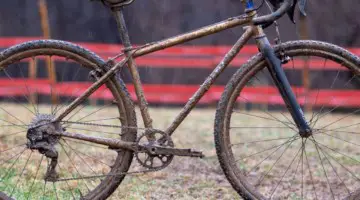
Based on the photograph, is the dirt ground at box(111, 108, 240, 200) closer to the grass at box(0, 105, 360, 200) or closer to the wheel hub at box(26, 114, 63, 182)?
the grass at box(0, 105, 360, 200)

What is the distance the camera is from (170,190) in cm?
526

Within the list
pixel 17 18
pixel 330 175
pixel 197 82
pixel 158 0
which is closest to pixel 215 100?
pixel 197 82

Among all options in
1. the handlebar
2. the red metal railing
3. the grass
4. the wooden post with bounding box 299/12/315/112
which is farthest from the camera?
the red metal railing

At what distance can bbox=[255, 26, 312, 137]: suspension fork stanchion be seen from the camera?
402 cm

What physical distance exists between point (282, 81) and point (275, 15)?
34 cm

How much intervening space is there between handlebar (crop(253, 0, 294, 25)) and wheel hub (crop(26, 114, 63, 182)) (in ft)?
3.80

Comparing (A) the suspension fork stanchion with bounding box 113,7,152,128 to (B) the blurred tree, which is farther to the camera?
(B) the blurred tree

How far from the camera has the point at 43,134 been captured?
4.05 metres

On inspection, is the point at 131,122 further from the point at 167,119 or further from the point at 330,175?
the point at 167,119

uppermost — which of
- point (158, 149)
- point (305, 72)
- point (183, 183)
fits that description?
point (305, 72)

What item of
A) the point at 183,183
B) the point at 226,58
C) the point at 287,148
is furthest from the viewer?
the point at 183,183

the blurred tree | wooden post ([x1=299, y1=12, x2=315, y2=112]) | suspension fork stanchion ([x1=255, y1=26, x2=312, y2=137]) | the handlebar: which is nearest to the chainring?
suspension fork stanchion ([x1=255, y1=26, x2=312, y2=137])

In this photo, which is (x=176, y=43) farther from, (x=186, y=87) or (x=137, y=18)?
(x=137, y=18)

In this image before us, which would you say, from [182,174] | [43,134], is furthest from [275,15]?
[182,174]
